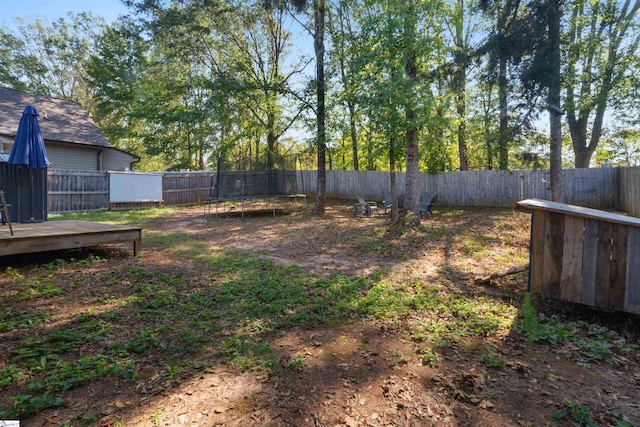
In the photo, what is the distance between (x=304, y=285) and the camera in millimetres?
4613

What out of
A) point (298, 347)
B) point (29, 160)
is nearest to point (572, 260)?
point (298, 347)

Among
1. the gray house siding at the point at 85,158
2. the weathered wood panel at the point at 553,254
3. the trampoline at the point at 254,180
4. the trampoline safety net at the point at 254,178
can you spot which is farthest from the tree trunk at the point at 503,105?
the gray house siding at the point at 85,158

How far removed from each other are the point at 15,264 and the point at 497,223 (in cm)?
1106

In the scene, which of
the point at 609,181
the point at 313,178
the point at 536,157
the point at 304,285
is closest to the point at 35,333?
the point at 304,285

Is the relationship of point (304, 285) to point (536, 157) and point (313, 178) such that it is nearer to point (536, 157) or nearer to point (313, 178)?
point (536, 157)

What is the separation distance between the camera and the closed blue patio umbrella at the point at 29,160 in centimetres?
618

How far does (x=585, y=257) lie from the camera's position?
3465mm

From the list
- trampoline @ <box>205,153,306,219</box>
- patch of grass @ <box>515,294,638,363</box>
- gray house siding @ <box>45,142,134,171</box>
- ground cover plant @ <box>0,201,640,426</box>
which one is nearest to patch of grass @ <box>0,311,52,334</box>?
ground cover plant @ <box>0,201,640,426</box>

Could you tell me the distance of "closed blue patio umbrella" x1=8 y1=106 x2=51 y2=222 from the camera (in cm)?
618

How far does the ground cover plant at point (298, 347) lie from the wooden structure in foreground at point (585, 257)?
307 mm

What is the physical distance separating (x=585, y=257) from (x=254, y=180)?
1175 centimetres

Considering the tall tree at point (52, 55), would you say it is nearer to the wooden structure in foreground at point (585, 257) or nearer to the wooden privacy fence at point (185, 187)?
the wooden privacy fence at point (185, 187)

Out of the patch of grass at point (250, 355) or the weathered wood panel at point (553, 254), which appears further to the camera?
the weathered wood panel at point (553, 254)

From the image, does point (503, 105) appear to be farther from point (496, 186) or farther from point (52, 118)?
point (52, 118)
